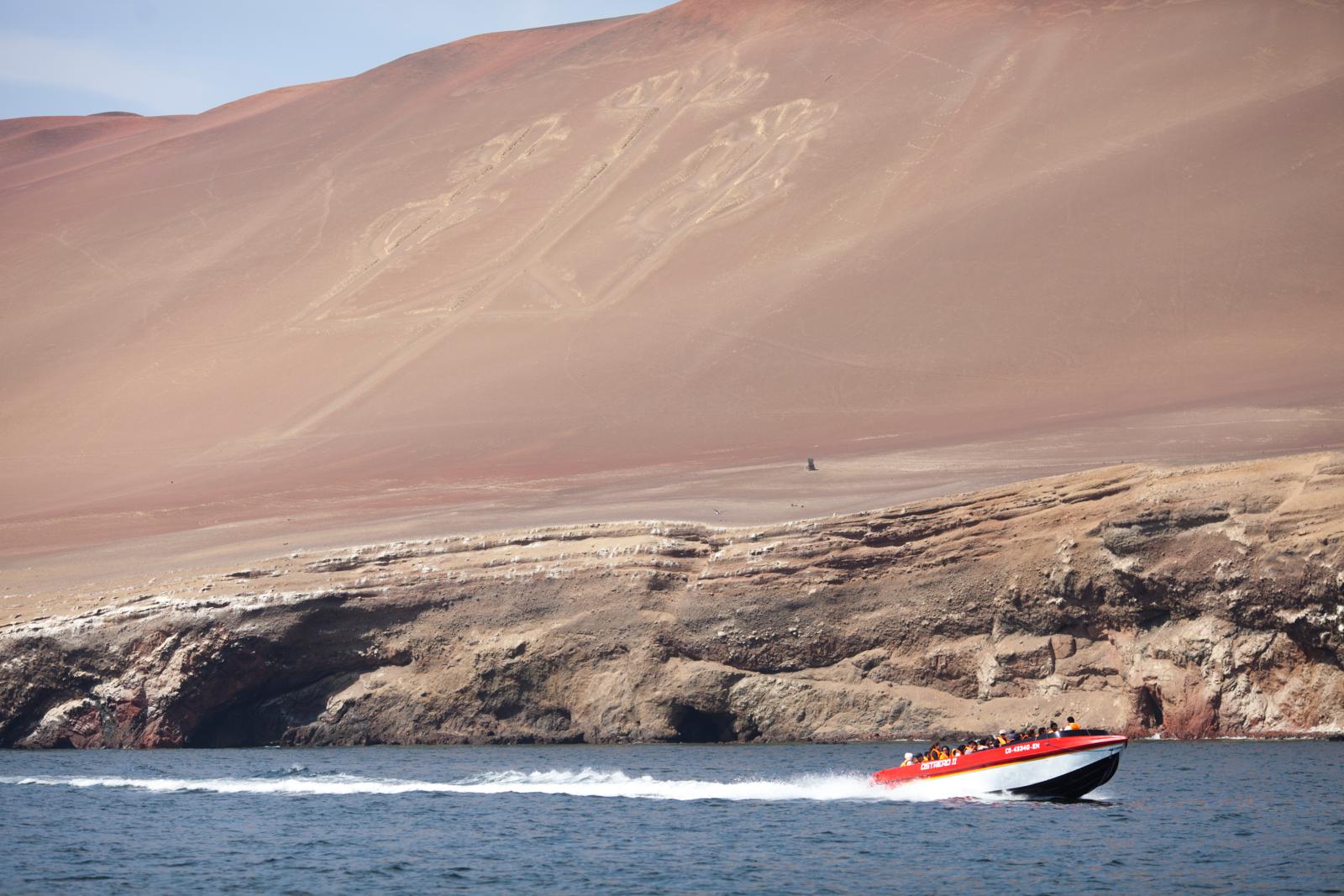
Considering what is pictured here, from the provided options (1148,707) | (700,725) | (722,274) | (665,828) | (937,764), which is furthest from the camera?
(722,274)

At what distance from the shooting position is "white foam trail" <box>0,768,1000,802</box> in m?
35.1

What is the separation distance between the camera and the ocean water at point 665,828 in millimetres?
25562

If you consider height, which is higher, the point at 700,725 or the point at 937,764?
the point at 937,764

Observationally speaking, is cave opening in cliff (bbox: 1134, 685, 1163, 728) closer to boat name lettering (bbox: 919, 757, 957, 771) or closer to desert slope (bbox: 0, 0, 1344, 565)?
boat name lettering (bbox: 919, 757, 957, 771)

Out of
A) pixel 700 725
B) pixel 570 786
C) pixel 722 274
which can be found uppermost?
pixel 722 274

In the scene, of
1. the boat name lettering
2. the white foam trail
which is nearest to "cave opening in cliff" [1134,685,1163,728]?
the white foam trail

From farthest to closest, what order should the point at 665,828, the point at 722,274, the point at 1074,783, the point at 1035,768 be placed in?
the point at 722,274
the point at 1035,768
the point at 1074,783
the point at 665,828

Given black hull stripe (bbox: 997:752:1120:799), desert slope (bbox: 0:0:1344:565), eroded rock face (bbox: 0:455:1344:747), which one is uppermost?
desert slope (bbox: 0:0:1344:565)

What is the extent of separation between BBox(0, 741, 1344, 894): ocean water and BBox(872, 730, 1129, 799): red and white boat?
0.36 meters

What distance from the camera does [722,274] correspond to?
8862 cm

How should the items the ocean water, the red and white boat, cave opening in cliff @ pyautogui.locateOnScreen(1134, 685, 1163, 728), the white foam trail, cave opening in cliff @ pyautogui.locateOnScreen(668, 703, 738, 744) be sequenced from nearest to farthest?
the ocean water < the red and white boat < the white foam trail < cave opening in cliff @ pyautogui.locateOnScreen(1134, 685, 1163, 728) < cave opening in cliff @ pyautogui.locateOnScreen(668, 703, 738, 744)

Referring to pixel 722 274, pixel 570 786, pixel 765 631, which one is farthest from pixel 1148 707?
pixel 722 274

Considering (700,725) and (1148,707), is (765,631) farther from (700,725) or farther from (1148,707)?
(1148,707)

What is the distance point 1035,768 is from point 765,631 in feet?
52.6
